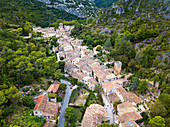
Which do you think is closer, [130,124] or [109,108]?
[130,124]

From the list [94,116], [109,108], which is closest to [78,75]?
[109,108]

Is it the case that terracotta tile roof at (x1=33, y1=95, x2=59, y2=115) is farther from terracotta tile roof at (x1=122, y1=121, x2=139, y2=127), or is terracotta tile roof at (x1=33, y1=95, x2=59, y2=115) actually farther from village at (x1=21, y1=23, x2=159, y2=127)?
terracotta tile roof at (x1=122, y1=121, x2=139, y2=127)

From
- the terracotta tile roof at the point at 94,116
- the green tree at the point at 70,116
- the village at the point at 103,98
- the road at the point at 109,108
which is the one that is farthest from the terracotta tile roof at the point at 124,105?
the green tree at the point at 70,116

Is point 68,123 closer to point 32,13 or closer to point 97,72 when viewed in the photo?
point 97,72

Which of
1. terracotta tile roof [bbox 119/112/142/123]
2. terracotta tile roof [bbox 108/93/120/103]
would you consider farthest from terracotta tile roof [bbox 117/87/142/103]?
terracotta tile roof [bbox 119/112/142/123]

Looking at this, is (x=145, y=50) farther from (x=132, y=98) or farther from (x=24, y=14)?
(x=24, y=14)

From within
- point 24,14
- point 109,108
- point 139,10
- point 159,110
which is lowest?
point 109,108
